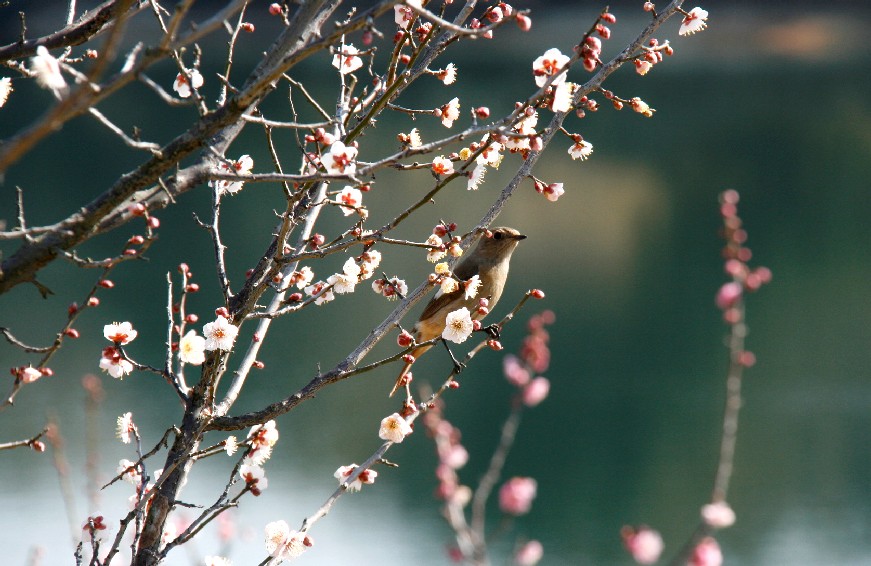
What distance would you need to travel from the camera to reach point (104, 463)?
8711 millimetres

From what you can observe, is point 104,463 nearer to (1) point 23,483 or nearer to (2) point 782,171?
(1) point 23,483

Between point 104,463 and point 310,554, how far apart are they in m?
2.31

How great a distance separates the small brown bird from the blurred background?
1.05 metres

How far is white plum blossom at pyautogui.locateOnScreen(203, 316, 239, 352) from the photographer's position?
182 centimetres

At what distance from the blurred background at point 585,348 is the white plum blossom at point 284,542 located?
1474 mm

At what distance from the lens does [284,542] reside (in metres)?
1.93

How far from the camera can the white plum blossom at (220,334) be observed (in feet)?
5.97

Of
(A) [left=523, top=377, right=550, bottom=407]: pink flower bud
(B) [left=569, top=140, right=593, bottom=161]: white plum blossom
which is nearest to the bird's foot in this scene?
(A) [left=523, top=377, right=550, bottom=407]: pink flower bud

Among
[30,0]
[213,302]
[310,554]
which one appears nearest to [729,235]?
[310,554]

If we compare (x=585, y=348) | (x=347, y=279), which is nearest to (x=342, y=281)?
(x=347, y=279)

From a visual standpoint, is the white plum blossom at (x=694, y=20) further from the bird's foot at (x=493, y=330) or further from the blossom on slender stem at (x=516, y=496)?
the blossom on slender stem at (x=516, y=496)

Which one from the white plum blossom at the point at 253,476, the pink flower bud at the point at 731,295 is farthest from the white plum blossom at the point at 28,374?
the pink flower bud at the point at 731,295

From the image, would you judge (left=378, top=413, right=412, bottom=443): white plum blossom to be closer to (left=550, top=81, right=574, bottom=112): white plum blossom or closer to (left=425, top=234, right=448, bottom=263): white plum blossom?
(left=425, top=234, right=448, bottom=263): white plum blossom

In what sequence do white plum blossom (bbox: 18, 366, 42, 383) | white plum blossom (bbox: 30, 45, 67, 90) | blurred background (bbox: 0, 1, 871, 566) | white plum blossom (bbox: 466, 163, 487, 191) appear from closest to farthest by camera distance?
1. white plum blossom (bbox: 30, 45, 67, 90)
2. white plum blossom (bbox: 18, 366, 42, 383)
3. white plum blossom (bbox: 466, 163, 487, 191)
4. blurred background (bbox: 0, 1, 871, 566)
